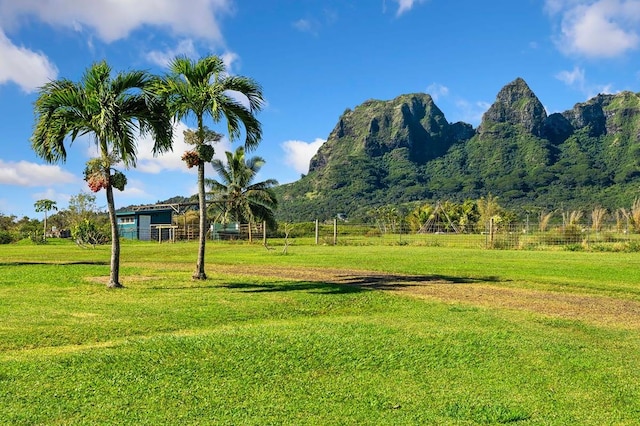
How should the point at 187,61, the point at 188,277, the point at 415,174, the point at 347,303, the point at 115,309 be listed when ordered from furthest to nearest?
the point at 415,174 → the point at 188,277 → the point at 187,61 → the point at 347,303 → the point at 115,309

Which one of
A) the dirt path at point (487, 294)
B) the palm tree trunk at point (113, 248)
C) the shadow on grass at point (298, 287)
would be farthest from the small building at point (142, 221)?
the shadow on grass at point (298, 287)

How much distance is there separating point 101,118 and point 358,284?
25.0ft

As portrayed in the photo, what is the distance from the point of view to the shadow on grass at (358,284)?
42.8ft

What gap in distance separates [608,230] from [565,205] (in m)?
99.2

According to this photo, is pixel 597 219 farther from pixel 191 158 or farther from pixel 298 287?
pixel 191 158

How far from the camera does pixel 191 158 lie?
49.1ft

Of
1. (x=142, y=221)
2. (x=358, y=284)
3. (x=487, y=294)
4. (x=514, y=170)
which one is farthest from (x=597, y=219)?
(x=514, y=170)

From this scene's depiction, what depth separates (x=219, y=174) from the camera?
49.7 meters

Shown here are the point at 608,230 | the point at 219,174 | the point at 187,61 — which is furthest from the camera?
the point at 219,174

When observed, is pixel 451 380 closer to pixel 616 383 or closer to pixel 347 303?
pixel 616 383

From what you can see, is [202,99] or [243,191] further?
[243,191]

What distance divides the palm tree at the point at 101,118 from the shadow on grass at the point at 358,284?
3532mm

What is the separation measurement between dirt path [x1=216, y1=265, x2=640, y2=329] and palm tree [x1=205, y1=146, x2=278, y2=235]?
30542 mm

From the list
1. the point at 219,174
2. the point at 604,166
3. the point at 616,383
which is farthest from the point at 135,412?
the point at 604,166
